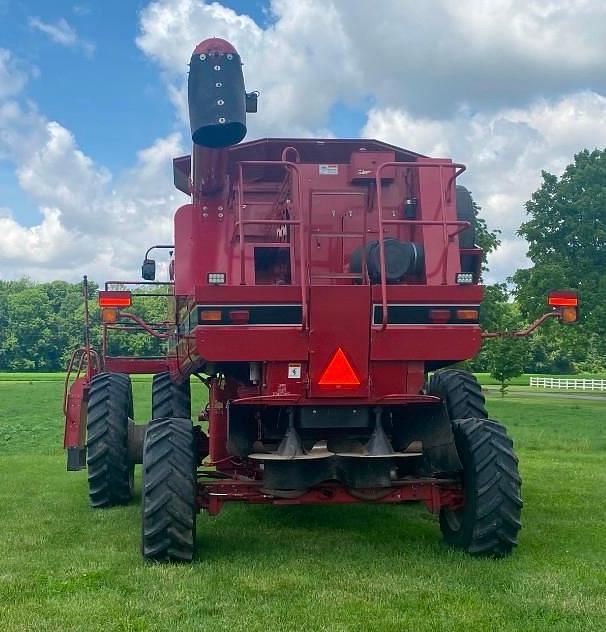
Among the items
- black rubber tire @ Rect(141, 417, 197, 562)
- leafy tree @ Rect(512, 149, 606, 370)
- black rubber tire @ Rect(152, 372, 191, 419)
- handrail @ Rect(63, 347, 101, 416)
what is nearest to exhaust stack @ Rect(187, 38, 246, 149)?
black rubber tire @ Rect(141, 417, 197, 562)

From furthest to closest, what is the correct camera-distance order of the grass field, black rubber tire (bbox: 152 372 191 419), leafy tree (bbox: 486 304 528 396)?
leafy tree (bbox: 486 304 528 396) < black rubber tire (bbox: 152 372 191 419) < the grass field

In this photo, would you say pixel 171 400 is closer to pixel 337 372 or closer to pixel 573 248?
pixel 337 372

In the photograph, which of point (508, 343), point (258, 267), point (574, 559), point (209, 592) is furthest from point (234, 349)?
point (508, 343)

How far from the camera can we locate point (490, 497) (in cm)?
647

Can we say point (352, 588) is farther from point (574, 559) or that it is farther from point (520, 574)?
point (574, 559)

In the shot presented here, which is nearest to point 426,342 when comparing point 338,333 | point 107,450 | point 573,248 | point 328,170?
point 338,333

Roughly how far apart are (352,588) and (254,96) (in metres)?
3.86

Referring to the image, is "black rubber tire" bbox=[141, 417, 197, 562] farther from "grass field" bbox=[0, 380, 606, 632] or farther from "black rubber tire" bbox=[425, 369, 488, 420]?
"black rubber tire" bbox=[425, 369, 488, 420]

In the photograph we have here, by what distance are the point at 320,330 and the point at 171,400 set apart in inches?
163

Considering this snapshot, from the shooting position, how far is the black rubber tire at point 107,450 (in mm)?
8891

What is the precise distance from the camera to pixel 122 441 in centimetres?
903

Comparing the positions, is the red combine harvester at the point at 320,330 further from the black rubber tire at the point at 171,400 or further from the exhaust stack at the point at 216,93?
the black rubber tire at the point at 171,400

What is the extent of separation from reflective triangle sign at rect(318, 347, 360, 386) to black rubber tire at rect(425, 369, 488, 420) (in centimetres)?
220

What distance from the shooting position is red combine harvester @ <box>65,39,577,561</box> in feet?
20.8
